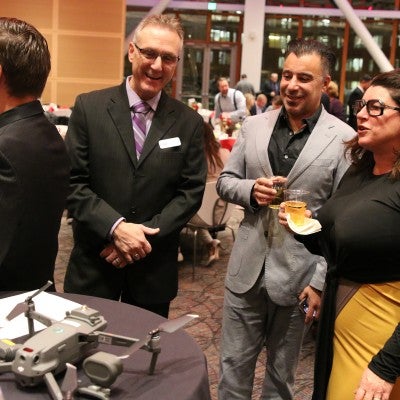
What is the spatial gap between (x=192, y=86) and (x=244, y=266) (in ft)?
51.7

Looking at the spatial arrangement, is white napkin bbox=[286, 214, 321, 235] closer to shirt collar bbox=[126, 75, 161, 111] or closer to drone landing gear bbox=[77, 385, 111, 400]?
shirt collar bbox=[126, 75, 161, 111]

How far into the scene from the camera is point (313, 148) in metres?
2.24

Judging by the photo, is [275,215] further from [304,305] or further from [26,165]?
[26,165]

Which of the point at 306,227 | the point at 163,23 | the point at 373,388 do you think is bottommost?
the point at 373,388

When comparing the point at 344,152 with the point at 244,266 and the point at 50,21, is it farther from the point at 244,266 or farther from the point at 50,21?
the point at 50,21

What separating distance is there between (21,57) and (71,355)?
86 centimetres

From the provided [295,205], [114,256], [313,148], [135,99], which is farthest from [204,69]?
[295,205]

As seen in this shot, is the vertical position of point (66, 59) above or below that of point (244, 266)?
above

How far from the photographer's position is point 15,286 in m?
1.75

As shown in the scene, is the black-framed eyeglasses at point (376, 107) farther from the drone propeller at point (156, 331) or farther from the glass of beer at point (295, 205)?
the drone propeller at point (156, 331)

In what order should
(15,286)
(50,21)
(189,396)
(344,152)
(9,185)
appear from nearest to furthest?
1. (189,396)
2. (9,185)
3. (15,286)
4. (344,152)
5. (50,21)

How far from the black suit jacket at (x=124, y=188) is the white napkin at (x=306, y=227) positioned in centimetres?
47

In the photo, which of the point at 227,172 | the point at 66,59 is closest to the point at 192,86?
the point at 66,59

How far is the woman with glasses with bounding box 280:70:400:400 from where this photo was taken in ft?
5.88
